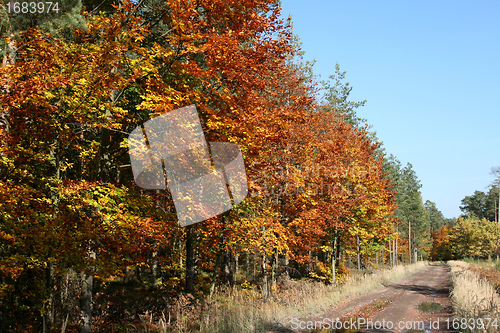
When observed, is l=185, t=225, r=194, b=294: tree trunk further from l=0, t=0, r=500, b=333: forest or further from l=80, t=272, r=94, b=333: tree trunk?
l=80, t=272, r=94, b=333: tree trunk

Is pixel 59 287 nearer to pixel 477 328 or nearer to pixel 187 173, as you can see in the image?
pixel 187 173

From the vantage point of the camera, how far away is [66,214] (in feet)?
27.8

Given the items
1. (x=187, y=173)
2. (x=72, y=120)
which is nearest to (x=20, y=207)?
(x=72, y=120)

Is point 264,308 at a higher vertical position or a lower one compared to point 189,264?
lower

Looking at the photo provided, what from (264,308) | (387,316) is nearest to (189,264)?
(264,308)

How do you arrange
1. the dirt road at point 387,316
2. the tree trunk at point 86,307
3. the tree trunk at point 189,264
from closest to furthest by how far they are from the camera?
the tree trunk at point 86,307 → the dirt road at point 387,316 → the tree trunk at point 189,264

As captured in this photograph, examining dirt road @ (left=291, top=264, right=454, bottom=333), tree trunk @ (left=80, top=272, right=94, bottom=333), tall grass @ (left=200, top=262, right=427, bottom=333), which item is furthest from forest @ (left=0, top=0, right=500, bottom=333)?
dirt road @ (left=291, top=264, right=454, bottom=333)

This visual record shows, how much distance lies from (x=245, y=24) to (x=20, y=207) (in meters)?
7.75

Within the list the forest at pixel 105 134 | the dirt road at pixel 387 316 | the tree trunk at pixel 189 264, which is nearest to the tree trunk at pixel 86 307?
the forest at pixel 105 134

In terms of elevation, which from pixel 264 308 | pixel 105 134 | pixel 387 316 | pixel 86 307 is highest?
pixel 105 134

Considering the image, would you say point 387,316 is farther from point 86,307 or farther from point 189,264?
point 86,307

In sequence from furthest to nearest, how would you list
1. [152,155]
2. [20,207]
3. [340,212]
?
[340,212]
[152,155]
[20,207]

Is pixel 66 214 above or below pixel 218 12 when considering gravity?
below

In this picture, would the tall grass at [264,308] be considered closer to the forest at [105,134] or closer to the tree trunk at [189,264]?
the tree trunk at [189,264]
